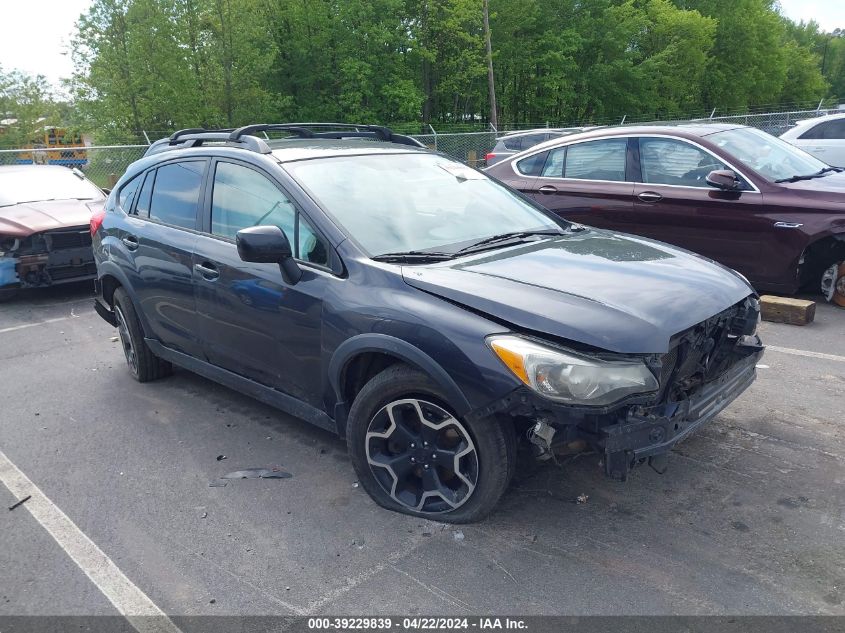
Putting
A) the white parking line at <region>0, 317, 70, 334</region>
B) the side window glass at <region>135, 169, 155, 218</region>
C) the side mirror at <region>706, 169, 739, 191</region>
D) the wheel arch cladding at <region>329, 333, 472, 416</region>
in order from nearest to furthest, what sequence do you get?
1. the wheel arch cladding at <region>329, 333, 472, 416</region>
2. the side window glass at <region>135, 169, 155, 218</region>
3. the side mirror at <region>706, 169, 739, 191</region>
4. the white parking line at <region>0, 317, 70, 334</region>

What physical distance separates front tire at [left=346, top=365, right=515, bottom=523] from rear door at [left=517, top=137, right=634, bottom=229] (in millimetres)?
4717

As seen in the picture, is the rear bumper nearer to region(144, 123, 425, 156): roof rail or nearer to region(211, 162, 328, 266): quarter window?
region(211, 162, 328, 266): quarter window

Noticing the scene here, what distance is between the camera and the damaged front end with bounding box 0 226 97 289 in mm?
8227

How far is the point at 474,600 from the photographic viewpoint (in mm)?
2711

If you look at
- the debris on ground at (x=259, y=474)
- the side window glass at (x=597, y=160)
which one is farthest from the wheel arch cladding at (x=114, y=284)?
the side window glass at (x=597, y=160)

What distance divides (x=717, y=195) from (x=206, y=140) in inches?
183

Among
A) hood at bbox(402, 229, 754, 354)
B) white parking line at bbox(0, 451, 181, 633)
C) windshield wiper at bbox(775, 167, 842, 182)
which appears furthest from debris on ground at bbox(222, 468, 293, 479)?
windshield wiper at bbox(775, 167, 842, 182)

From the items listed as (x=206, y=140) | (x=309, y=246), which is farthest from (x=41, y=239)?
(x=309, y=246)

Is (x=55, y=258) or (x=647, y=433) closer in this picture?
(x=647, y=433)

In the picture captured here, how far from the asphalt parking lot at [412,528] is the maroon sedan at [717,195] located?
195cm

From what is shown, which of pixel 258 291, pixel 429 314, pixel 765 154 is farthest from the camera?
pixel 765 154

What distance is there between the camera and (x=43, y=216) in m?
8.65

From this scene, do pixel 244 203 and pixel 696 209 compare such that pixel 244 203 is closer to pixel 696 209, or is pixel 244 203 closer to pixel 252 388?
pixel 252 388

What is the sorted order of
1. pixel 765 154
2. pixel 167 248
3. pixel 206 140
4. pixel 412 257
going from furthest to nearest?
pixel 765 154 → pixel 206 140 → pixel 167 248 → pixel 412 257
